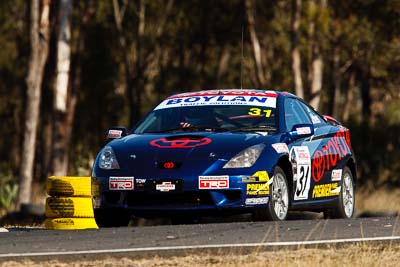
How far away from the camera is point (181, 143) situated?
11.5 meters

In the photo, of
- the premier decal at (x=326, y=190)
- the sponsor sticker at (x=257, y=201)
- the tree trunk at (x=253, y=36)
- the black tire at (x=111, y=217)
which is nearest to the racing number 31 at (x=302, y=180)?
the premier decal at (x=326, y=190)

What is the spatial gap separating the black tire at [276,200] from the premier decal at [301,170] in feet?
0.78

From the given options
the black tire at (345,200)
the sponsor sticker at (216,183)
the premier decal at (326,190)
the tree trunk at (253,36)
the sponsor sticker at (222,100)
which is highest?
the sponsor sticker at (222,100)

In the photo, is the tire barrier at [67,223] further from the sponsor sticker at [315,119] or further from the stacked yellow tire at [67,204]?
the sponsor sticker at [315,119]

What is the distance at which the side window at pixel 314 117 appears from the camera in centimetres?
1337

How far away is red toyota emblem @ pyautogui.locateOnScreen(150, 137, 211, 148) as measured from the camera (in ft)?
37.4

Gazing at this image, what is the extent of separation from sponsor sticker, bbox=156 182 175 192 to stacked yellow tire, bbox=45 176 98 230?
119 cm

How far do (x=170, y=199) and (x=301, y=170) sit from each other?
5.03 ft

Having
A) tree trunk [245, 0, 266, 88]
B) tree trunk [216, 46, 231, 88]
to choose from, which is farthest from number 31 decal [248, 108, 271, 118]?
tree trunk [216, 46, 231, 88]

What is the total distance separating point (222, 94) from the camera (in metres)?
12.8

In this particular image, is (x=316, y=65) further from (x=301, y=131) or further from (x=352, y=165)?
(x=301, y=131)

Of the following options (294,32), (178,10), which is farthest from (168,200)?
(178,10)

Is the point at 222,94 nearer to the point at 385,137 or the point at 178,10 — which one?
the point at 385,137

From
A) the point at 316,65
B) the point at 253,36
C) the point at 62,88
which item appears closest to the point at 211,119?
the point at 62,88
